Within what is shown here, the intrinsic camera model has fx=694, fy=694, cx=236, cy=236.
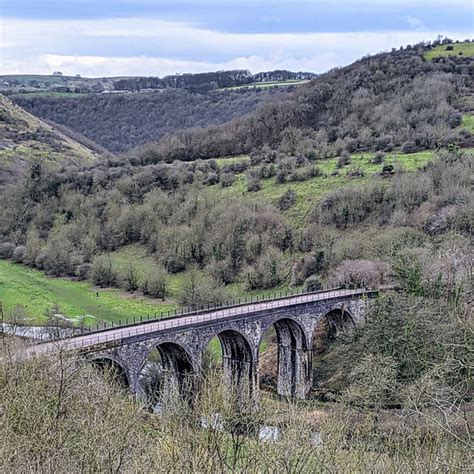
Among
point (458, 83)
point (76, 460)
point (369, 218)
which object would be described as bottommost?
point (369, 218)

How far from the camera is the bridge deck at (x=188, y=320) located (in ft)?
122

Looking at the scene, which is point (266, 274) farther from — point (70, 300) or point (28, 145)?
point (28, 145)

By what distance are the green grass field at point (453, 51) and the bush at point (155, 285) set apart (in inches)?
2836

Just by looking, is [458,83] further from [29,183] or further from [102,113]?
[102,113]

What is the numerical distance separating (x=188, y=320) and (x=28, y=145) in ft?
330

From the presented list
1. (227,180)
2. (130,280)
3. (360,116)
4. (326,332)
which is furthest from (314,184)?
(326,332)

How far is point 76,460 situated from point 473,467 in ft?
35.1

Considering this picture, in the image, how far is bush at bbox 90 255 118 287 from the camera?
250 feet

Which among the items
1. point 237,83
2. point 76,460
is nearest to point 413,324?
point 76,460

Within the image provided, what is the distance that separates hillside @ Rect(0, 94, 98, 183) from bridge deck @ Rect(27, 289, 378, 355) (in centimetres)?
7462

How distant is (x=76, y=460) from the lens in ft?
64.3

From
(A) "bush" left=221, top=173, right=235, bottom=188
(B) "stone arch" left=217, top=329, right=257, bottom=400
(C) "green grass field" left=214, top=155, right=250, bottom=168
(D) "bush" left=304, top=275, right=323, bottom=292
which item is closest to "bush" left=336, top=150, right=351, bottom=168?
(A) "bush" left=221, top=173, right=235, bottom=188

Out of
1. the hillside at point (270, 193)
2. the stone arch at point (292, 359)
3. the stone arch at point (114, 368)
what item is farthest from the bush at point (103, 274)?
the stone arch at point (114, 368)

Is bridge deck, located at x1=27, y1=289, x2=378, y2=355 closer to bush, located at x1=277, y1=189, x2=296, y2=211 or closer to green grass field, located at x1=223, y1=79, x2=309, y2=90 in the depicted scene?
bush, located at x1=277, y1=189, x2=296, y2=211
